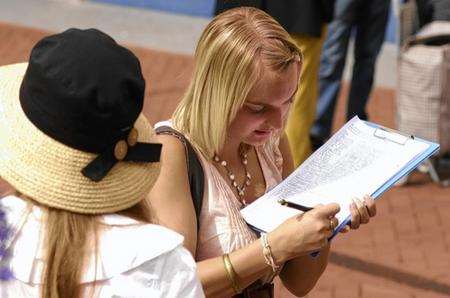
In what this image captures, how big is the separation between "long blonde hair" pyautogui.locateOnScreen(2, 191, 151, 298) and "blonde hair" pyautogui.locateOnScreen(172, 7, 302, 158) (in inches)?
31.2

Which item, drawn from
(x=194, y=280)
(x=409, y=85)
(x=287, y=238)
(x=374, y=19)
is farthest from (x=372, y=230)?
(x=194, y=280)

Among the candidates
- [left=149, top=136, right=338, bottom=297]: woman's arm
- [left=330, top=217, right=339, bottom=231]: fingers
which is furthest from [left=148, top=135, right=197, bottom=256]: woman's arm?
[left=330, top=217, right=339, bottom=231]: fingers

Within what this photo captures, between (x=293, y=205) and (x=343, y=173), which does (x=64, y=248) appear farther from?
(x=343, y=173)

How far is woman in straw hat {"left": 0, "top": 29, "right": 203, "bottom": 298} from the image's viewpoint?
160 cm

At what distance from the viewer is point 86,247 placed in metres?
1.60

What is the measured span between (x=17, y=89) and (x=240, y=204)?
0.95 m

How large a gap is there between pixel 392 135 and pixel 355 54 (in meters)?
3.73

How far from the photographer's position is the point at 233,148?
2539 millimetres

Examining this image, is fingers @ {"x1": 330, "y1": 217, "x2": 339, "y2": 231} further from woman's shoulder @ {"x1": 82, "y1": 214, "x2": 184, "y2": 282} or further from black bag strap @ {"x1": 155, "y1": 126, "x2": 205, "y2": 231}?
woman's shoulder @ {"x1": 82, "y1": 214, "x2": 184, "y2": 282}

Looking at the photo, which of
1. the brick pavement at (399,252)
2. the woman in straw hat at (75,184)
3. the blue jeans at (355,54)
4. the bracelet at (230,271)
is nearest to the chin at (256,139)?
the bracelet at (230,271)

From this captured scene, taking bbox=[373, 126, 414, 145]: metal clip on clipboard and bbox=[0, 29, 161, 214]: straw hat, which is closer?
bbox=[0, 29, 161, 214]: straw hat

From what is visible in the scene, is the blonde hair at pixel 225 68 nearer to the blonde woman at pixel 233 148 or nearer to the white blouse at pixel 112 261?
the blonde woman at pixel 233 148

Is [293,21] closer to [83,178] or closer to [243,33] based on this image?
[243,33]

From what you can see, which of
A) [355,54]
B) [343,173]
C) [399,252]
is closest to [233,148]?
[343,173]
